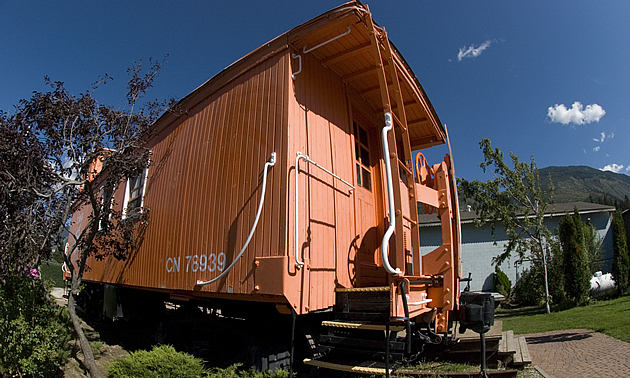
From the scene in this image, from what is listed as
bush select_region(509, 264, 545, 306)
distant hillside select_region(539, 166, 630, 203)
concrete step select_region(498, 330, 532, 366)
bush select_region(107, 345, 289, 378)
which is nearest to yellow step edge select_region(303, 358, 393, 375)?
bush select_region(107, 345, 289, 378)

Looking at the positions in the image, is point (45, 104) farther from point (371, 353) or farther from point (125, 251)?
point (371, 353)

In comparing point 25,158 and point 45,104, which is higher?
point 45,104

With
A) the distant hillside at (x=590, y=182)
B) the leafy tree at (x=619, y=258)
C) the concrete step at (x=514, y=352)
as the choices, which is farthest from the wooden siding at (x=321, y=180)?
the distant hillside at (x=590, y=182)

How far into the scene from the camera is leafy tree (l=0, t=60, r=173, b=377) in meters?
4.51

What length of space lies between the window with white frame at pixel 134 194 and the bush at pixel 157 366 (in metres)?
2.92

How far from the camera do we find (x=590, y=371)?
182 inches

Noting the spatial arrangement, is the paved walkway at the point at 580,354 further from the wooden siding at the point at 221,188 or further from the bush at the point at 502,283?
the bush at the point at 502,283

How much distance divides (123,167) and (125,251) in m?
1.81

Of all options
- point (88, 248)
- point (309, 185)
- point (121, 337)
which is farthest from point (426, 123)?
point (121, 337)

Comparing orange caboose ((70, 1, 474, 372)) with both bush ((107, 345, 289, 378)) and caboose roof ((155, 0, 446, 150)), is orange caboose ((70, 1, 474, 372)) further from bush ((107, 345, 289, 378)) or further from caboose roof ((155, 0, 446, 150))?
bush ((107, 345, 289, 378))

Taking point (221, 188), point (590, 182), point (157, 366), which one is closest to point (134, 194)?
point (221, 188)

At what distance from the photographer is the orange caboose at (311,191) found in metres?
3.51

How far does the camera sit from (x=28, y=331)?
174 inches

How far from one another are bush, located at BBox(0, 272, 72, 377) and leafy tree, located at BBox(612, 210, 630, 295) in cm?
1784
